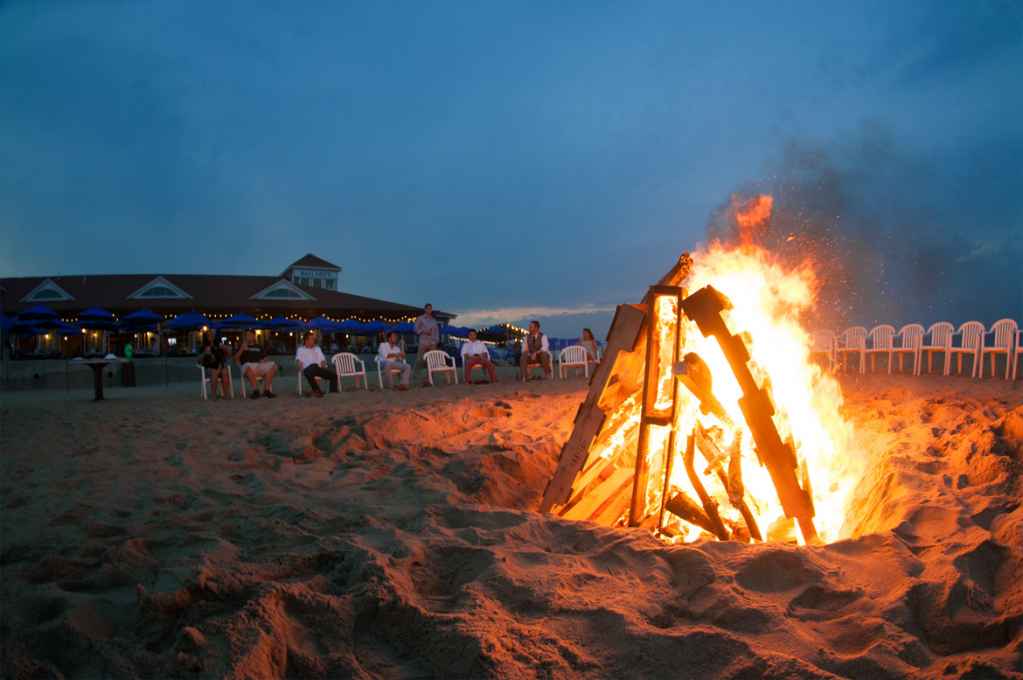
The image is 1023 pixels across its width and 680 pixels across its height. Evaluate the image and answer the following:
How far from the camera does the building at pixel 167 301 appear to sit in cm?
3422

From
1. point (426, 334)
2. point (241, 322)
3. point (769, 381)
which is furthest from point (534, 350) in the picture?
point (241, 322)

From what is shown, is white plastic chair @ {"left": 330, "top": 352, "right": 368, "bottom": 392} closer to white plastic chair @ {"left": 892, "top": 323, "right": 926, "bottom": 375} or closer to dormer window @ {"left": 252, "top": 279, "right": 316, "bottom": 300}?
white plastic chair @ {"left": 892, "top": 323, "right": 926, "bottom": 375}

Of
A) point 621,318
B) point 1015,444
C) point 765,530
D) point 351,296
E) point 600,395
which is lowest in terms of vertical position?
point 765,530

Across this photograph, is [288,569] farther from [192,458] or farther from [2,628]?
[192,458]

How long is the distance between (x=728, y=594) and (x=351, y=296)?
39.5 m

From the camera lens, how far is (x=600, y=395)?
3631 millimetres

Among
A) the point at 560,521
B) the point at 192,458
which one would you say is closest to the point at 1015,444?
the point at 560,521

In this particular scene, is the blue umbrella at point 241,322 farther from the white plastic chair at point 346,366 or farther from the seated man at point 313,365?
the seated man at point 313,365

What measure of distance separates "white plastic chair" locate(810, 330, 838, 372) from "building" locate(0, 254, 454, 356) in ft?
89.6

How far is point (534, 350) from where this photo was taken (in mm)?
12453

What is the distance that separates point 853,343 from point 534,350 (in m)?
7.23

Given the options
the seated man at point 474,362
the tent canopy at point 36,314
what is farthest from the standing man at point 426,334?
the tent canopy at point 36,314

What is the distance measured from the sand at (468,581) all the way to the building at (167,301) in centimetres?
3302

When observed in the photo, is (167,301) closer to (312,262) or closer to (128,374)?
(312,262)
